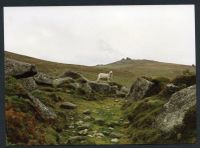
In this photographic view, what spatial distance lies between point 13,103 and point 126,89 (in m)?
2.03

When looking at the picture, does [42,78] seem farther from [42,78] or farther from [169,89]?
[169,89]

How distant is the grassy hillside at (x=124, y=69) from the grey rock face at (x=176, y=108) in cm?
36

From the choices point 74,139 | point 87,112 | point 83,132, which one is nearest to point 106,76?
point 87,112

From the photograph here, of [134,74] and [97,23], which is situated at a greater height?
[97,23]

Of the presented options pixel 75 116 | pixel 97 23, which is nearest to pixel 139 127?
pixel 75 116

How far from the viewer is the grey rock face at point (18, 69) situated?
29.3 ft

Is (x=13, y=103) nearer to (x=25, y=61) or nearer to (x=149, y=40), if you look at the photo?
(x=25, y=61)

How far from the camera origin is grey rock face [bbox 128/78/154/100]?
922cm

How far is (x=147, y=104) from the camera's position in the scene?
9234 mm

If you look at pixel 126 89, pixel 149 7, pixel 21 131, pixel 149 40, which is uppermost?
pixel 149 7

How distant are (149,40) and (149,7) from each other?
60cm

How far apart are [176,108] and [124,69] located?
1156 millimetres

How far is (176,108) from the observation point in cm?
909

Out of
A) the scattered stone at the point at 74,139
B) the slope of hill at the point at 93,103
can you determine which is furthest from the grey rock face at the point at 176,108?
the scattered stone at the point at 74,139
